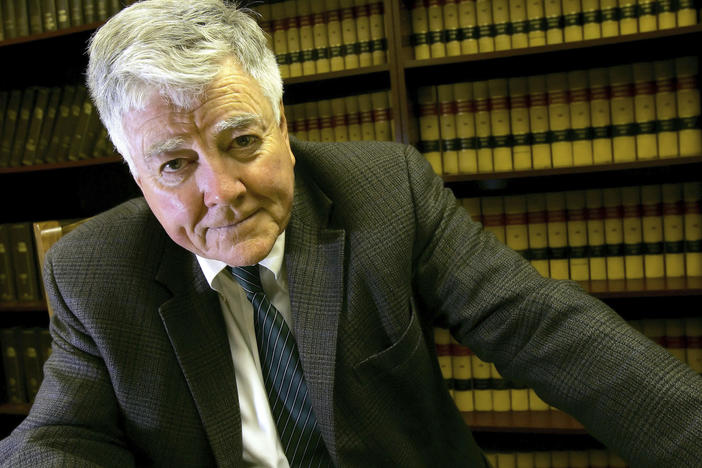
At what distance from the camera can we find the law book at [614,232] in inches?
77.4

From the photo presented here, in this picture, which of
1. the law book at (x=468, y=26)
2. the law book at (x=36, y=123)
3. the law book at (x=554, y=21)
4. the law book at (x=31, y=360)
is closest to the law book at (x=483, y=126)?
the law book at (x=468, y=26)

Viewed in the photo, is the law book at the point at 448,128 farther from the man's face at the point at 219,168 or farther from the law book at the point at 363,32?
the man's face at the point at 219,168

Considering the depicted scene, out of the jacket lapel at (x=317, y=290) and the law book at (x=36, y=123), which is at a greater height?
the law book at (x=36, y=123)

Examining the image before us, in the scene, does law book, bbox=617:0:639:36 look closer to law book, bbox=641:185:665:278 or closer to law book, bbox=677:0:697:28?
law book, bbox=677:0:697:28

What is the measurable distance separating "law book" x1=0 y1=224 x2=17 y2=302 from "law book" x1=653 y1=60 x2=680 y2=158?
8.04 feet

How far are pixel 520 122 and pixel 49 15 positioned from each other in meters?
1.82

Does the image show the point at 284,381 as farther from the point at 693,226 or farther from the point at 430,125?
the point at 693,226

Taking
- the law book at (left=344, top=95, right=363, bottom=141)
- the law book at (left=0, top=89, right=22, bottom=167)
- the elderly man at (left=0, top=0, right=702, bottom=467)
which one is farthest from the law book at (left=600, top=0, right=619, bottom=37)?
the law book at (left=0, top=89, right=22, bottom=167)

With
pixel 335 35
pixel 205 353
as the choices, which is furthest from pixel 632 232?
pixel 205 353

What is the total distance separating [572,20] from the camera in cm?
192

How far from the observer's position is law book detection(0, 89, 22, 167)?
7.80 ft

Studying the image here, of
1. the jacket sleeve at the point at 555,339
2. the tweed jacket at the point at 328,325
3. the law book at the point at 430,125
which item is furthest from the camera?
the law book at the point at 430,125

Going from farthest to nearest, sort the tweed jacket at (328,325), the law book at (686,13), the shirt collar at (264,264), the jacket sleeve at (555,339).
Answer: the law book at (686,13)
the shirt collar at (264,264)
the tweed jacket at (328,325)
the jacket sleeve at (555,339)

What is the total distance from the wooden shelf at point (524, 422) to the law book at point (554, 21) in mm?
1260
